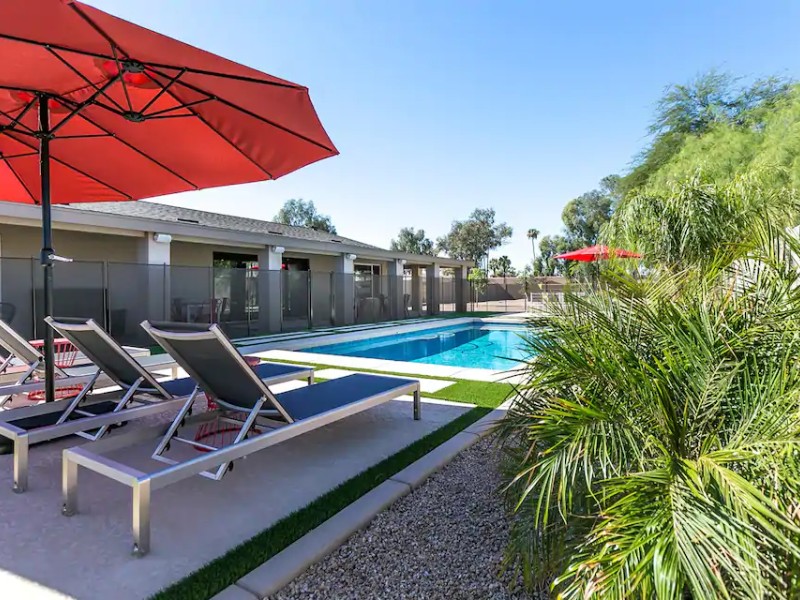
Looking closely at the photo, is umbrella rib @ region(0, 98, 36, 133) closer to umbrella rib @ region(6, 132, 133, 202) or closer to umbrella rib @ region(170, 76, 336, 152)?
→ umbrella rib @ region(6, 132, 133, 202)

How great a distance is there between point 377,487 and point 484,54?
46.8 feet

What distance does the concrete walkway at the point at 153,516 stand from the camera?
2.20 meters

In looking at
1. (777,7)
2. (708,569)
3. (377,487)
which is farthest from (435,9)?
(708,569)

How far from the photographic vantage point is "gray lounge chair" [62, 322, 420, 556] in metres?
2.49

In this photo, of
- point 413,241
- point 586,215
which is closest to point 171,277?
point 413,241

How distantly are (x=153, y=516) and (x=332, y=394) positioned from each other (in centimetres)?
187

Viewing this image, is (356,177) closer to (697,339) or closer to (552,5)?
(552,5)

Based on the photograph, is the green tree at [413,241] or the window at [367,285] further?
the green tree at [413,241]

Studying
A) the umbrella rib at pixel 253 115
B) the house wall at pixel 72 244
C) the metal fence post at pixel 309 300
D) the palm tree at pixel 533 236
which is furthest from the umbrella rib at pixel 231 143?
the palm tree at pixel 533 236

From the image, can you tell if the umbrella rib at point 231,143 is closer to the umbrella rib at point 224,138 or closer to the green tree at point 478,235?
the umbrella rib at point 224,138

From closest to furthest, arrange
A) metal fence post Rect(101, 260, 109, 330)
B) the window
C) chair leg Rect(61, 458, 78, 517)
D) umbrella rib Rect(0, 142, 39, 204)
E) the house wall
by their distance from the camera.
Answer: chair leg Rect(61, 458, 78, 517) < umbrella rib Rect(0, 142, 39, 204) < metal fence post Rect(101, 260, 109, 330) < the house wall < the window

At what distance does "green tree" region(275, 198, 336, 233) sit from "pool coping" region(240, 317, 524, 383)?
141ft

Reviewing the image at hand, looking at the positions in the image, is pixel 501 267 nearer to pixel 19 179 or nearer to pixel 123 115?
pixel 19 179

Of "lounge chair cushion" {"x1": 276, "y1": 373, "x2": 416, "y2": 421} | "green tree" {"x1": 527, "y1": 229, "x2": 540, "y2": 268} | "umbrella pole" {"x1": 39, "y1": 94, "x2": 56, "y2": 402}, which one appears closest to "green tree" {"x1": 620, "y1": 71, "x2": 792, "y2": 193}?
"lounge chair cushion" {"x1": 276, "y1": 373, "x2": 416, "y2": 421}
